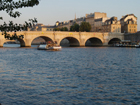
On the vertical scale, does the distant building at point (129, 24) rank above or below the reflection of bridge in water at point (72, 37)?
above

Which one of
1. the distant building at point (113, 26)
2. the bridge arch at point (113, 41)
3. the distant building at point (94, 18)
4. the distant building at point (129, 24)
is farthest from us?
the distant building at point (94, 18)

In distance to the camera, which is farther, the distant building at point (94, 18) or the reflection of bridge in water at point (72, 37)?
the distant building at point (94, 18)

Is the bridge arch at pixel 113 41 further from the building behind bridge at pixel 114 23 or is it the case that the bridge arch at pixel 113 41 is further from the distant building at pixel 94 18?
the distant building at pixel 94 18

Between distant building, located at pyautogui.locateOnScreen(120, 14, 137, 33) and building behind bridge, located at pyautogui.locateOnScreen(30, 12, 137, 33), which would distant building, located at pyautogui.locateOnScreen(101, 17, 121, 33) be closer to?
building behind bridge, located at pyautogui.locateOnScreen(30, 12, 137, 33)

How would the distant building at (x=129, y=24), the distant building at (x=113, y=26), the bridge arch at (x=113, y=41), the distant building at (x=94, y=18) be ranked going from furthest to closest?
the distant building at (x=94, y=18) < the distant building at (x=113, y=26) < the distant building at (x=129, y=24) < the bridge arch at (x=113, y=41)

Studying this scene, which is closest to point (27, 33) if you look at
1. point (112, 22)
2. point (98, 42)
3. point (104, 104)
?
point (98, 42)

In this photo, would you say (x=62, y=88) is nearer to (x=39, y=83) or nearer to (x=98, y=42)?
(x=39, y=83)

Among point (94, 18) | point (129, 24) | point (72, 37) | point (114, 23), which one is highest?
point (94, 18)

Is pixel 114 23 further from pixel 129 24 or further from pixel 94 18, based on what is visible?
pixel 94 18

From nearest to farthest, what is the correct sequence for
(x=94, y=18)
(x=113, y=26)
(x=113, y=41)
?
(x=113, y=41) < (x=113, y=26) < (x=94, y=18)

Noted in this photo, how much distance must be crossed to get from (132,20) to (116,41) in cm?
2266

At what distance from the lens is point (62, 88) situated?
1903 cm

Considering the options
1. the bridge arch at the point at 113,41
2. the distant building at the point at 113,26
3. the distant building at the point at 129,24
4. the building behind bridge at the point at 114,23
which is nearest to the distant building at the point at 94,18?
the building behind bridge at the point at 114,23

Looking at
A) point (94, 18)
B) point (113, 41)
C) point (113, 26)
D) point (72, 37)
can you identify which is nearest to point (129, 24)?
point (113, 26)
